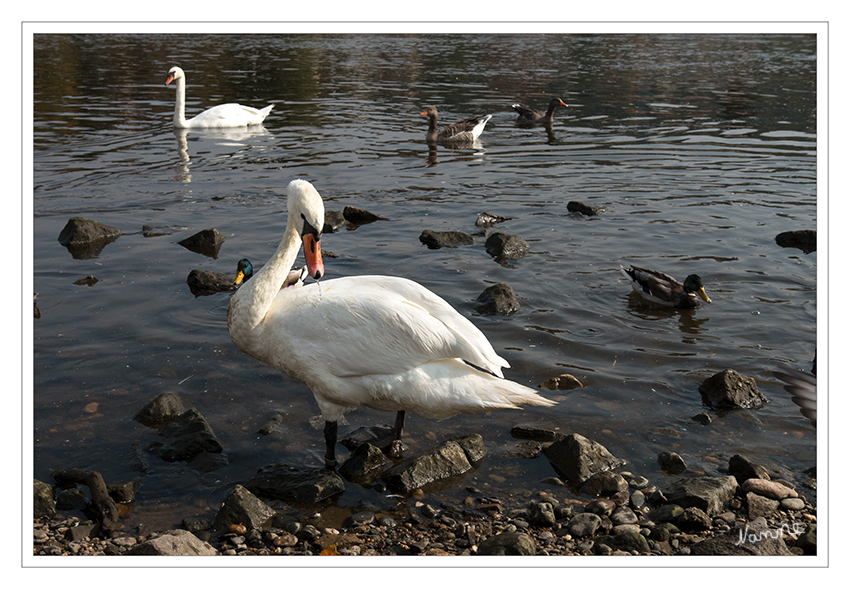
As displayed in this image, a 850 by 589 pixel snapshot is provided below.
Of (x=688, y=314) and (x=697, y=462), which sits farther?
(x=688, y=314)

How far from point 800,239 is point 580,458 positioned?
7598mm

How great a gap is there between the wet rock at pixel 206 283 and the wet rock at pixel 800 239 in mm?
8262

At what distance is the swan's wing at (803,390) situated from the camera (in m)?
4.47

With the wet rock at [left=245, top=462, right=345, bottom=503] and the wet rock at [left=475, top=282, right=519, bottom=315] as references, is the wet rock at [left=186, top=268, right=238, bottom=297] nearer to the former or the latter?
the wet rock at [left=475, top=282, right=519, bottom=315]

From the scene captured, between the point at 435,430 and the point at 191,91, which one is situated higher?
the point at 191,91

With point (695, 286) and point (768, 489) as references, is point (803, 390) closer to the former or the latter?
point (768, 489)

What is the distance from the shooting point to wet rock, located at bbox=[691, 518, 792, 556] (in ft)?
16.0

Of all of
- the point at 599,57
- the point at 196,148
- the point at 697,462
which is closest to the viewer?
the point at 697,462

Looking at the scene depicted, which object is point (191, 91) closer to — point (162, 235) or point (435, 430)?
point (162, 235)

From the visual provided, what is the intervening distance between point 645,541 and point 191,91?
2524cm

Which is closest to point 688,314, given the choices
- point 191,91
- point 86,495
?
point 86,495

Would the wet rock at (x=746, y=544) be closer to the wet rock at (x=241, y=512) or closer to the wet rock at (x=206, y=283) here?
the wet rock at (x=241, y=512)

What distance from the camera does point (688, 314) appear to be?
9.44 meters

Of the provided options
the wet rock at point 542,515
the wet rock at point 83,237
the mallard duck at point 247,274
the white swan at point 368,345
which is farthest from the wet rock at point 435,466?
the wet rock at point 83,237
